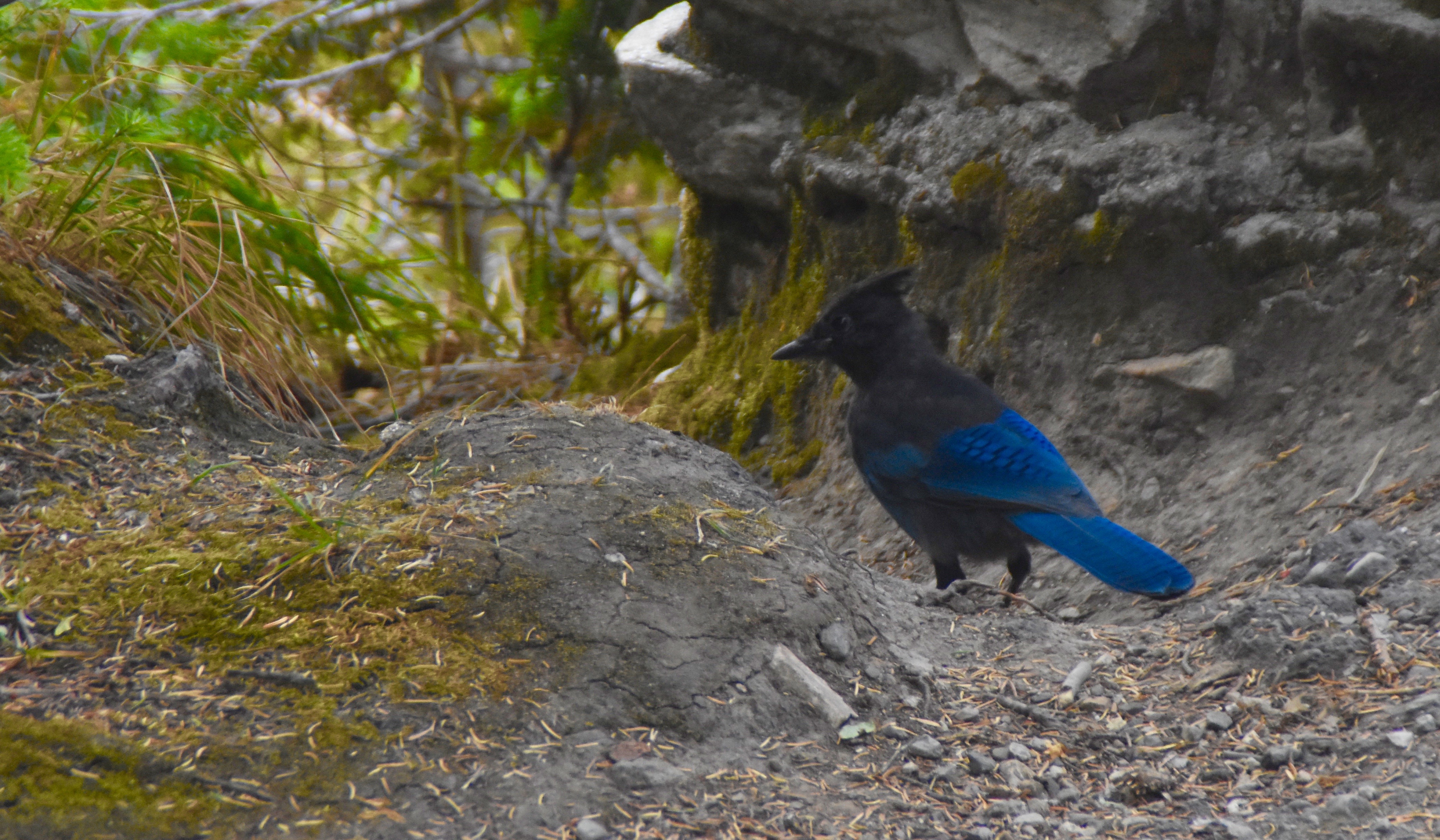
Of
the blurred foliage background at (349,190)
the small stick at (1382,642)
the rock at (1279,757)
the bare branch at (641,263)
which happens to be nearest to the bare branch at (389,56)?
the blurred foliage background at (349,190)

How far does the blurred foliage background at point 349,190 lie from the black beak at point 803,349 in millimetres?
1155

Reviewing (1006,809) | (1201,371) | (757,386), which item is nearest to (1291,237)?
(1201,371)

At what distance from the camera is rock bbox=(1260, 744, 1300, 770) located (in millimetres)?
2264

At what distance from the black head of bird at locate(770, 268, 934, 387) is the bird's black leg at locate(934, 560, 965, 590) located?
2.63 ft

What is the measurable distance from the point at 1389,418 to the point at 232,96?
459cm

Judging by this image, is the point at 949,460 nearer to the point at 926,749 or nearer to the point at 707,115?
the point at 926,749

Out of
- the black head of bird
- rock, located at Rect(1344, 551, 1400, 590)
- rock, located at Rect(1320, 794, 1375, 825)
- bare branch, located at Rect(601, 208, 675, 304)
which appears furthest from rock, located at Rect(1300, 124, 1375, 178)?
bare branch, located at Rect(601, 208, 675, 304)

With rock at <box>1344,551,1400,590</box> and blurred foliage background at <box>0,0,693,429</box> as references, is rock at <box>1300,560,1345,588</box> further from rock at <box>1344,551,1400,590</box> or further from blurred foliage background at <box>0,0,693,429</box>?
blurred foliage background at <box>0,0,693,429</box>

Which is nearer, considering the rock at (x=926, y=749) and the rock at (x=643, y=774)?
the rock at (x=643, y=774)

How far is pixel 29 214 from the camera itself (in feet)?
11.0

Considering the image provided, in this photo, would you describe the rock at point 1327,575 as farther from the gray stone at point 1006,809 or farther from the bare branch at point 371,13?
the bare branch at point 371,13

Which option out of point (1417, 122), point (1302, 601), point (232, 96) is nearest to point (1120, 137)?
point (1417, 122)

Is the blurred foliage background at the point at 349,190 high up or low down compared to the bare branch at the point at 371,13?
down

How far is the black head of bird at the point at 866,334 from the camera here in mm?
4277
